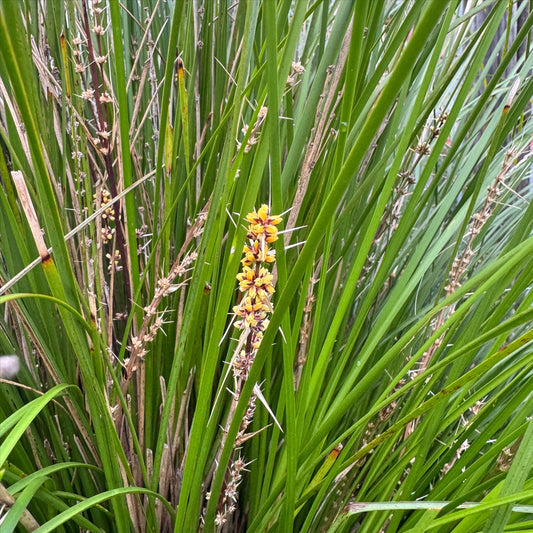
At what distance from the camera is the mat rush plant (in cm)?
40

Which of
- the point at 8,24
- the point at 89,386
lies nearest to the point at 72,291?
the point at 89,386

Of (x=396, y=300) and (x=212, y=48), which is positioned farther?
(x=212, y=48)

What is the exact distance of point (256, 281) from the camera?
0.42 metres

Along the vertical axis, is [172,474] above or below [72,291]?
below

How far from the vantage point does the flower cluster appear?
1.28ft

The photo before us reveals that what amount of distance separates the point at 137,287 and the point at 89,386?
0.11 m

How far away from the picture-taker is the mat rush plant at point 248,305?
40cm

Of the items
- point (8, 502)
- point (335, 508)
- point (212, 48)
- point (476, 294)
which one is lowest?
point (335, 508)

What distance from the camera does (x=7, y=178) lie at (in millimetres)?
496

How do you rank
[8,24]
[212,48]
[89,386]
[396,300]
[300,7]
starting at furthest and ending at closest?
1. [212,48]
2. [396,300]
3. [89,386]
4. [300,7]
5. [8,24]

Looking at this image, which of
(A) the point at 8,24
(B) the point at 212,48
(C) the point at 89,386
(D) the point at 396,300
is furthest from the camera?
(B) the point at 212,48

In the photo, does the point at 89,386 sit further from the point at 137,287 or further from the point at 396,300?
the point at 396,300

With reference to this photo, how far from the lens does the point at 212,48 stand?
73cm

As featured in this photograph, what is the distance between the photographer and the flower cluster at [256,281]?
0.39 metres
